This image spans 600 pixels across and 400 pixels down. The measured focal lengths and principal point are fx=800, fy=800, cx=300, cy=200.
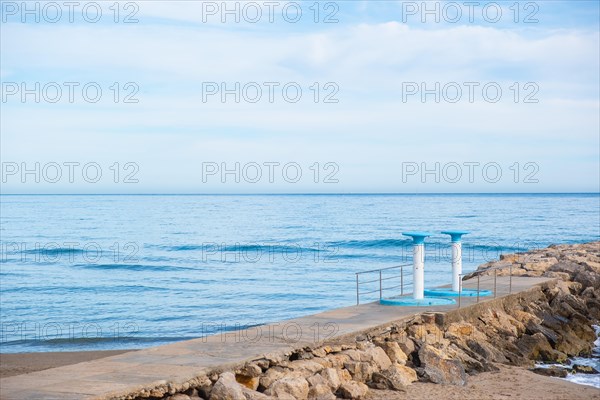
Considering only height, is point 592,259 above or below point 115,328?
above

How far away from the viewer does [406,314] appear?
1262 centimetres

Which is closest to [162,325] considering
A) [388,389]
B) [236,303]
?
[236,303]

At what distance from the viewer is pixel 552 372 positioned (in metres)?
11.9

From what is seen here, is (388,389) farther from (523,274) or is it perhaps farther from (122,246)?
(122,246)

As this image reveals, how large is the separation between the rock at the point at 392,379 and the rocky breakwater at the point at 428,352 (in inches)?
0.5

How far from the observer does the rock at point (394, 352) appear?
11.0 metres

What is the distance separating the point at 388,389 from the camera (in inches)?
394

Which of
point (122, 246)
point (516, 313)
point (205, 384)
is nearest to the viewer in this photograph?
point (205, 384)

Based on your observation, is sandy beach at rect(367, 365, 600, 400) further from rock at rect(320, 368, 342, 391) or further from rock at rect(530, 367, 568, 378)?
rock at rect(320, 368, 342, 391)

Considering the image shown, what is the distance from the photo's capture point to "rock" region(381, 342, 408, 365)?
1098 cm

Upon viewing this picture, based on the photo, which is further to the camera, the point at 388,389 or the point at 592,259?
the point at 592,259

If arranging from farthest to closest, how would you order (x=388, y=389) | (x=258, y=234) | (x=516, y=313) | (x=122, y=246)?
1. (x=258, y=234)
2. (x=122, y=246)
3. (x=516, y=313)
4. (x=388, y=389)

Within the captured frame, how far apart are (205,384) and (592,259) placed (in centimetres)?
1593

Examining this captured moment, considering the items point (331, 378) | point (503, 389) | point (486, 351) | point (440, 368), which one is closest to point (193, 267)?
point (486, 351)
